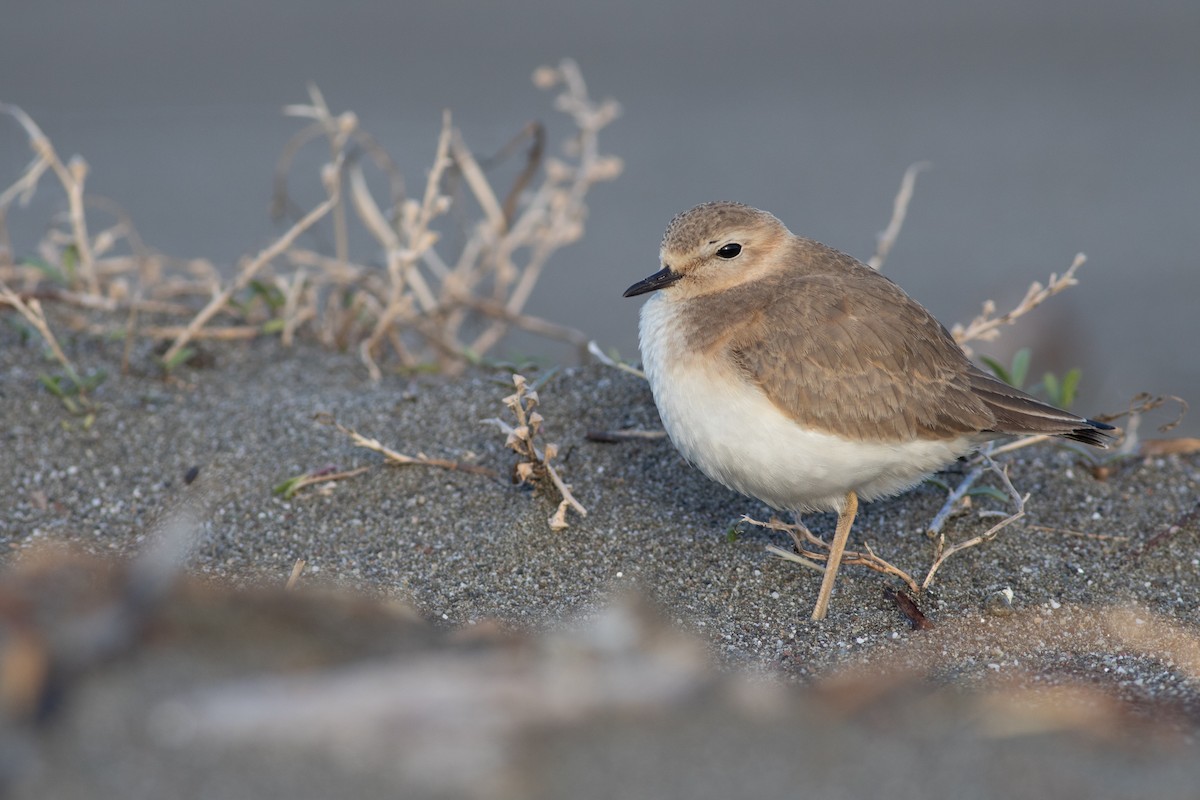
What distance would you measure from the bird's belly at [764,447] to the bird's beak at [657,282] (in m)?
0.40

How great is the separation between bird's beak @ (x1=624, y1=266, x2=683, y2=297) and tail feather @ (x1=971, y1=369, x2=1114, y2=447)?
104cm

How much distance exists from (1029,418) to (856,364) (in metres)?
0.57

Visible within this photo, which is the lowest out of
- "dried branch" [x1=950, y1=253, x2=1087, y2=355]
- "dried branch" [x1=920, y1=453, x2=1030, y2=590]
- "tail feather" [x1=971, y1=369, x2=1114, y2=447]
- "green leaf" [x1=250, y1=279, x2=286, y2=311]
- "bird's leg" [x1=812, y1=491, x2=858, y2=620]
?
"green leaf" [x1=250, y1=279, x2=286, y2=311]

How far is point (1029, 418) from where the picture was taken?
149 inches

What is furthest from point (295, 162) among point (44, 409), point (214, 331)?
point (44, 409)

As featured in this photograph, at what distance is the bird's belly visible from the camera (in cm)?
362

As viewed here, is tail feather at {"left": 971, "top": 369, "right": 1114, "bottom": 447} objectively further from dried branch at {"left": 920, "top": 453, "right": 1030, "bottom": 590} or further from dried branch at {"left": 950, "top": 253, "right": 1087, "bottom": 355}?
dried branch at {"left": 950, "top": 253, "right": 1087, "bottom": 355}

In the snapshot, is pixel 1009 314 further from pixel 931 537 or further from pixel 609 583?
pixel 609 583

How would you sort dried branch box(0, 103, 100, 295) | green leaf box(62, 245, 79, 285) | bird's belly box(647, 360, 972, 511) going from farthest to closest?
green leaf box(62, 245, 79, 285), dried branch box(0, 103, 100, 295), bird's belly box(647, 360, 972, 511)

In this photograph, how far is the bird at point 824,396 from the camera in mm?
3654

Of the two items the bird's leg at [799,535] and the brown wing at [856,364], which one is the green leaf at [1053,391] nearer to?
the brown wing at [856,364]

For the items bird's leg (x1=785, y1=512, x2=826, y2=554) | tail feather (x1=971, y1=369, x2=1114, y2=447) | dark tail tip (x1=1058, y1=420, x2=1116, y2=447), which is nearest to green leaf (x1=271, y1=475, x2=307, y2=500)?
bird's leg (x1=785, y1=512, x2=826, y2=554)

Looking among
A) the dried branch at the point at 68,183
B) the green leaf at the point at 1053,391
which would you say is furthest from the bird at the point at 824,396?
the dried branch at the point at 68,183

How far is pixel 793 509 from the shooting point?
12.9ft
